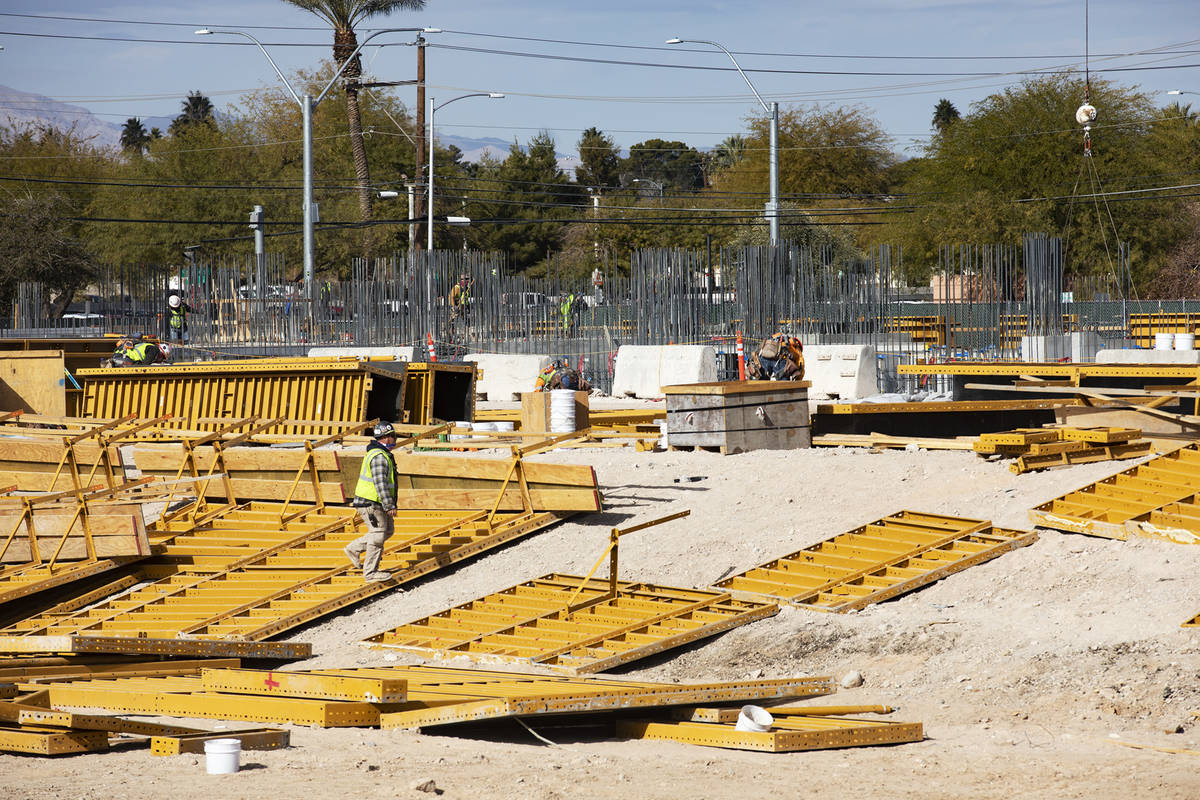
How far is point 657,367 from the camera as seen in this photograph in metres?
27.8

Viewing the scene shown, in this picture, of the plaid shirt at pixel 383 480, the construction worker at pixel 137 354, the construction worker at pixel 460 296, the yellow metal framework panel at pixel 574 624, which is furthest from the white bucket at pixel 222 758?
the construction worker at pixel 460 296

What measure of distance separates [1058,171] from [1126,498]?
1809 inches

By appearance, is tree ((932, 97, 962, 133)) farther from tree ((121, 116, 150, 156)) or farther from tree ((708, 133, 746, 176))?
tree ((121, 116, 150, 156))

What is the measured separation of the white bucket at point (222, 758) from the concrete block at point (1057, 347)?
23.2 metres

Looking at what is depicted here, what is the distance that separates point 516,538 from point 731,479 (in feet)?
9.28

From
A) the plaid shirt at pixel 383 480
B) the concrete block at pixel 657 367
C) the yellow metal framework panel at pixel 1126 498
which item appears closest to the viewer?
the yellow metal framework panel at pixel 1126 498

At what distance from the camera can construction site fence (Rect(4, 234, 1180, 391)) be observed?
2786 cm

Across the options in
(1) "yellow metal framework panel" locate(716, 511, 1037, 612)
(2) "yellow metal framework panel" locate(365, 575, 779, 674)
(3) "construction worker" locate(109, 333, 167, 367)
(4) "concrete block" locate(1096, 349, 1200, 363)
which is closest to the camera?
(2) "yellow metal framework panel" locate(365, 575, 779, 674)

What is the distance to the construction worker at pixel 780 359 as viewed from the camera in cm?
2108

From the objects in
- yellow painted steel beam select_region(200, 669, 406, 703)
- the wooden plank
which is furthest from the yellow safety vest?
the wooden plank

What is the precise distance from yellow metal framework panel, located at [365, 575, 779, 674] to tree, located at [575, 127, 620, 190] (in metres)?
99.9

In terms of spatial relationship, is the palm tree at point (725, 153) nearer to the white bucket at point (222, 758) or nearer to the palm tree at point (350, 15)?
the palm tree at point (350, 15)

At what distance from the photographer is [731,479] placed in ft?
52.4

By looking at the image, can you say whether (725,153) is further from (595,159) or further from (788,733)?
(788,733)
